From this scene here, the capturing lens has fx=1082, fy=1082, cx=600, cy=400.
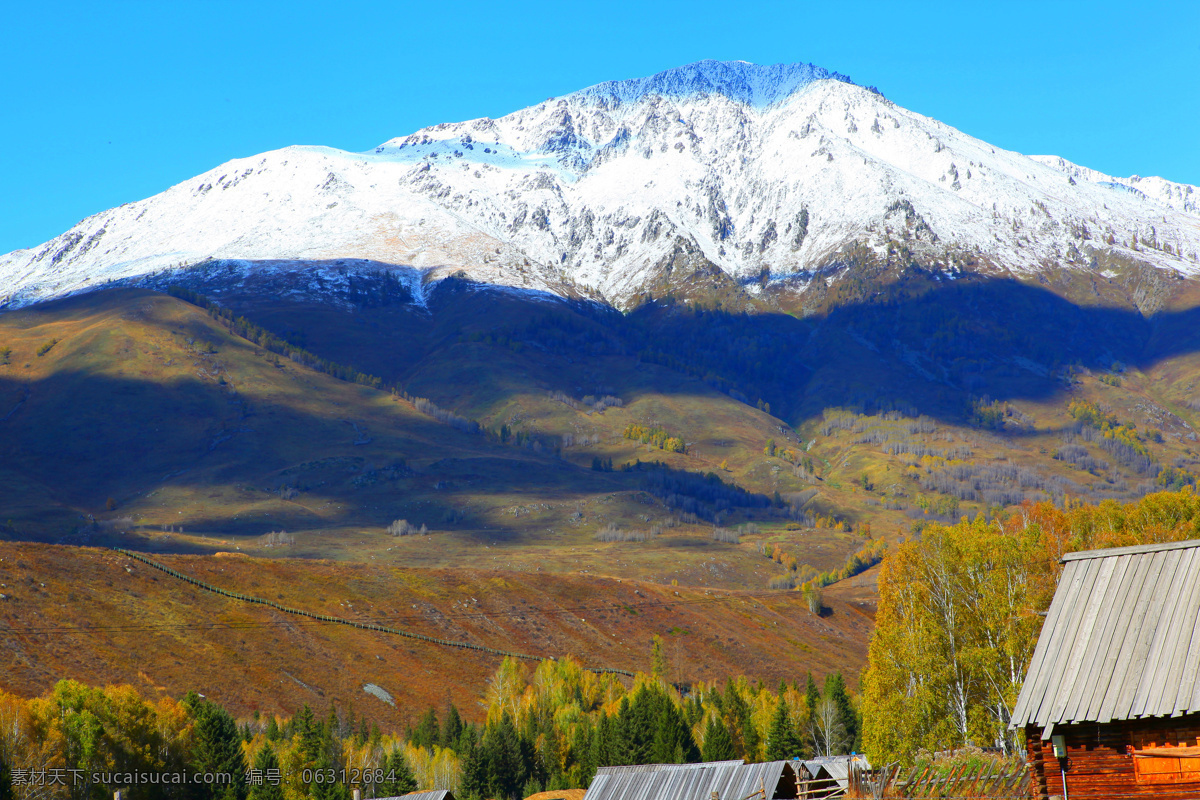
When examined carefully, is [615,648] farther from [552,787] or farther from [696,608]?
[552,787]

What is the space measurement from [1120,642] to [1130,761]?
9.33ft

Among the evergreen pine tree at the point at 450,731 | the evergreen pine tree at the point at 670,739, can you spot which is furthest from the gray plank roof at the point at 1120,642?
the evergreen pine tree at the point at 450,731

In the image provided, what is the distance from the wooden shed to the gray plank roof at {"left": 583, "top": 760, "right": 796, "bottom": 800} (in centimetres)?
1802

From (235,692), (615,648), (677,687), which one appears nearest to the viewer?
(235,692)

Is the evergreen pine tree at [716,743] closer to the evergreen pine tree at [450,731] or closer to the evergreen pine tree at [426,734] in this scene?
the evergreen pine tree at [450,731]

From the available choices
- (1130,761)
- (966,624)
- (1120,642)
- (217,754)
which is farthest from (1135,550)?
(217,754)

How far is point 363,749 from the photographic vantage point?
92812 millimetres

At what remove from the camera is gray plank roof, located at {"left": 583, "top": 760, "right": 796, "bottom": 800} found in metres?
45.1

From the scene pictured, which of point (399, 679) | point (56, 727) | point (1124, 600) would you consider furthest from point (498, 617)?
point (1124, 600)

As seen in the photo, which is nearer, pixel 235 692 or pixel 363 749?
pixel 363 749

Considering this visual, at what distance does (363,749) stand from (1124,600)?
77317 mm

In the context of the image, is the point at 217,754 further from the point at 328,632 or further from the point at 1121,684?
the point at 328,632

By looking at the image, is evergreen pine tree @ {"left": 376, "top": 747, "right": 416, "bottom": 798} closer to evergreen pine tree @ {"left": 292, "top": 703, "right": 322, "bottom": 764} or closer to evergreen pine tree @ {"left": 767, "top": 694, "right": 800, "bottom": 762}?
evergreen pine tree @ {"left": 292, "top": 703, "right": 322, "bottom": 764}

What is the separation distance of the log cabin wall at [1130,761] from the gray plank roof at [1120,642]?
84 cm
